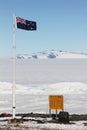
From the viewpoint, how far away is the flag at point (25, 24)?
1410 inches

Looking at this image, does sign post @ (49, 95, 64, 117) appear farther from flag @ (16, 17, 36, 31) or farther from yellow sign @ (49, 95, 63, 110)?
flag @ (16, 17, 36, 31)

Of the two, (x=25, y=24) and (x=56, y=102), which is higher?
(x=25, y=24)

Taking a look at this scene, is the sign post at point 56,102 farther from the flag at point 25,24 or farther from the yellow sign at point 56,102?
the flag at point 25,24

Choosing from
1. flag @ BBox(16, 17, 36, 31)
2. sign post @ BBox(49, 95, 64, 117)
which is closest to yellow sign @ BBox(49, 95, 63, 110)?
sign post @ BBox(49, 95, 64, 117)

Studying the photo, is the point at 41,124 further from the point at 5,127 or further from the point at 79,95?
the point at 79,95

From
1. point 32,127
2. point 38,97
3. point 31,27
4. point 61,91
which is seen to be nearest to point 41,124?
point 32,127

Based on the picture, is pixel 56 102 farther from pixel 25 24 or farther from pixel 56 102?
pixel 25 24

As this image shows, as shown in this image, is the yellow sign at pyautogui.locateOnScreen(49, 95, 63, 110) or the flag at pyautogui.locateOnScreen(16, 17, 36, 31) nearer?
the flag at pyautogui.locateOnScreen(16, 17, 36, 31)

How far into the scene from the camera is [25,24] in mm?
36156

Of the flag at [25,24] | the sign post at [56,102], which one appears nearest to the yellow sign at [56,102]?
the sign post at [56,102]

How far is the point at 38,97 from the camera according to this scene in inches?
2638

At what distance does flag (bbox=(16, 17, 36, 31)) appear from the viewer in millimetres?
35812

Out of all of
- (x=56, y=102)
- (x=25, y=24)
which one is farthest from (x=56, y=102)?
(x=25, y=24)

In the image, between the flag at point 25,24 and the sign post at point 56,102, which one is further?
the sign post at point 56,102
